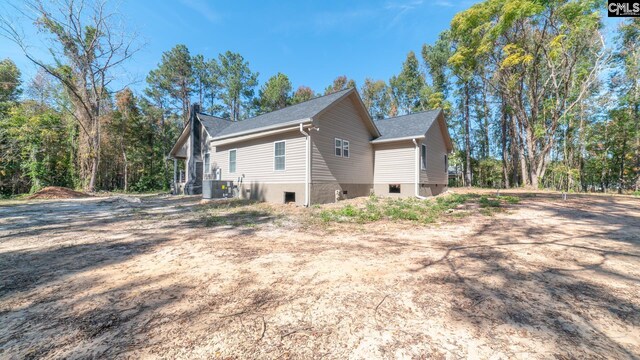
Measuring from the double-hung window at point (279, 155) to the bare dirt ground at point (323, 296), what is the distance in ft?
20.0

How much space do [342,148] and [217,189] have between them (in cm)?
Answer: 673

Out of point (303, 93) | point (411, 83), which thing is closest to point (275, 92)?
point (303, 93)

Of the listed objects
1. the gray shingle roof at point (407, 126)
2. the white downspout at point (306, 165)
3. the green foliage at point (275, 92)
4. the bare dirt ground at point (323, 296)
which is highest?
the green foliage at point (275, 92)

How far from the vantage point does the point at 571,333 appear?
1940mm

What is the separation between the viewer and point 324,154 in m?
10.6

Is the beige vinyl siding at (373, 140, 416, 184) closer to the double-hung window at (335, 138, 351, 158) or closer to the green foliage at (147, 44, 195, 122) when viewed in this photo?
the double-hung window at (335, 138, 351, 158)

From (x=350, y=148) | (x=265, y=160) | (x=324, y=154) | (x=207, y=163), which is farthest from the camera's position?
(x=207, y=163)

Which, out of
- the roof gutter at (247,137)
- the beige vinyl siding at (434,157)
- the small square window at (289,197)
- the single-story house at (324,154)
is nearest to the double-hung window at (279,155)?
the single-story house at (324,154)

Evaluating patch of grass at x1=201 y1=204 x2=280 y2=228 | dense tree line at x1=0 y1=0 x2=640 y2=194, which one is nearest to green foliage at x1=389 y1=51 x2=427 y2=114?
dense tree line at x1=0 y1=0 x2=640 y2=194

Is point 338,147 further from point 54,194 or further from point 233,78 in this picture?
point 233,78

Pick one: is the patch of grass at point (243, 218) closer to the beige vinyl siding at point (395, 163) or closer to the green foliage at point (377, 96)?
the beige vinyl siding at point (395, 163)

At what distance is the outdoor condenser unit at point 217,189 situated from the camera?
1189 centimetres

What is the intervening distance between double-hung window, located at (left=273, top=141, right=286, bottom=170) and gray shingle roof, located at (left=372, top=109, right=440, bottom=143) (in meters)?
5.70

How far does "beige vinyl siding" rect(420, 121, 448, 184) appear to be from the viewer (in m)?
13.8
